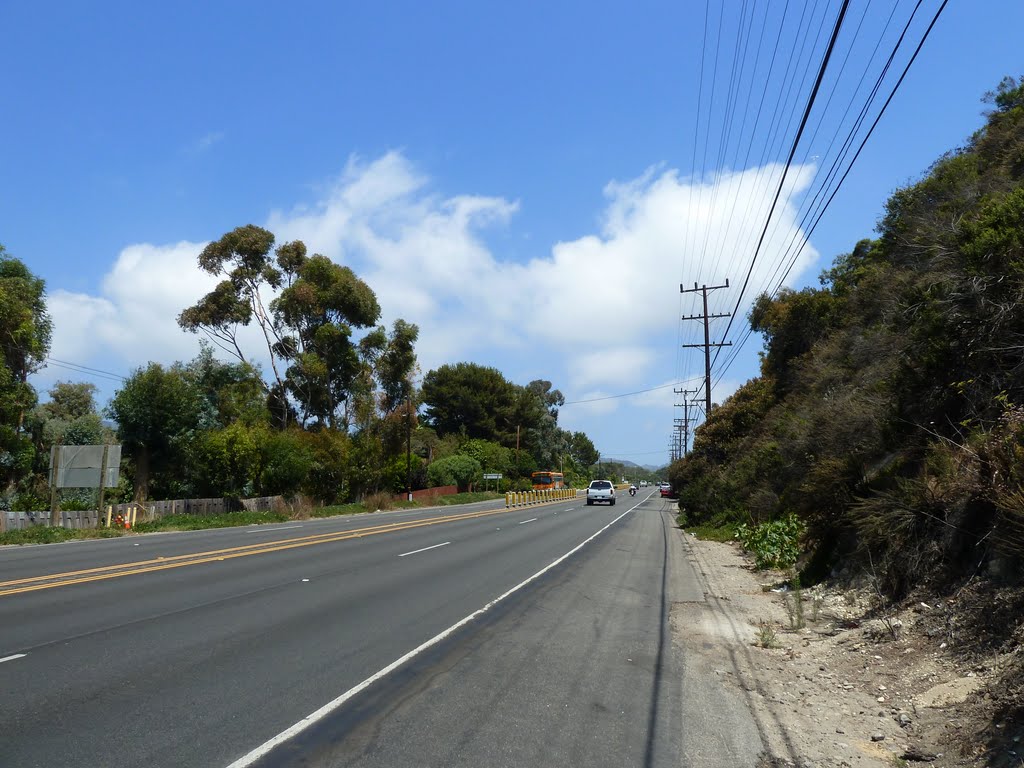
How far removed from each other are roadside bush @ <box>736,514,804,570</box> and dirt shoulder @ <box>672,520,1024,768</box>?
490 centimetres

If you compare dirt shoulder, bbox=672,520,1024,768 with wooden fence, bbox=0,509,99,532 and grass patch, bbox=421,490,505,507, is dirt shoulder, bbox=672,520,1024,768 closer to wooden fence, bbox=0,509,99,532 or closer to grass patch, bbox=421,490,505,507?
wooden fence, bbox=0,509,99,532

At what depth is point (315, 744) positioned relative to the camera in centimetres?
544

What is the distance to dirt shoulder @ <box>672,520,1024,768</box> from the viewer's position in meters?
5.70

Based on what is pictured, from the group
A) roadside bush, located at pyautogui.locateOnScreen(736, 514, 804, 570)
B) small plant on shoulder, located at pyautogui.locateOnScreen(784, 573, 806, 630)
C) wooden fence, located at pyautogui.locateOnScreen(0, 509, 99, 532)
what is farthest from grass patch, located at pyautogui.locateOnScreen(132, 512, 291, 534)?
small plant on shoulder, located at pyautogui.locateOnScreen(784, 573, 806, 630)

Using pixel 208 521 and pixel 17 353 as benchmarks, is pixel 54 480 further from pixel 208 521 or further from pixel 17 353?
pixel 17 353

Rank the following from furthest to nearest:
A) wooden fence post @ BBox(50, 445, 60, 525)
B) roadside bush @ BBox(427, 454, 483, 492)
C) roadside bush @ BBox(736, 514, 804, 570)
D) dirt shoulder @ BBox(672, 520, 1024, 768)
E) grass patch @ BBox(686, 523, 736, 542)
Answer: roadside bush @ BBox(427, 454, 483, 492)
wooden fence post @ BBox(50, 445, 60, 525)
grass patch @ BBox(686, 523, 736, 542)
roadside bush @ BBox(736, 514, 804, 570)
dirt shoulder @ BBox(672, 520, 1024, 768)

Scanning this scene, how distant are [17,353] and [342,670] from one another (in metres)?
36.2

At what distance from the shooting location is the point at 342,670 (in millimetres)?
7426

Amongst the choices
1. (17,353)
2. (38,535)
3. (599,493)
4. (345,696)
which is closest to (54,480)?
(38,535)

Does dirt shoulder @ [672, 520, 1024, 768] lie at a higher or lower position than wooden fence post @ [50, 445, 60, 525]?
lower

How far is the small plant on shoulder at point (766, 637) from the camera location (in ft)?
31.4

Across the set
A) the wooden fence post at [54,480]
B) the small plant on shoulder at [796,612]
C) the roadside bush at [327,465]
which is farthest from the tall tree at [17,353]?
the small plant on shoulder at [796,612]

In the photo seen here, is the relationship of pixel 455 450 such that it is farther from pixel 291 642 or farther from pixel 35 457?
pixel 291 642

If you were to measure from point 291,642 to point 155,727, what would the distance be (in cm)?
289
